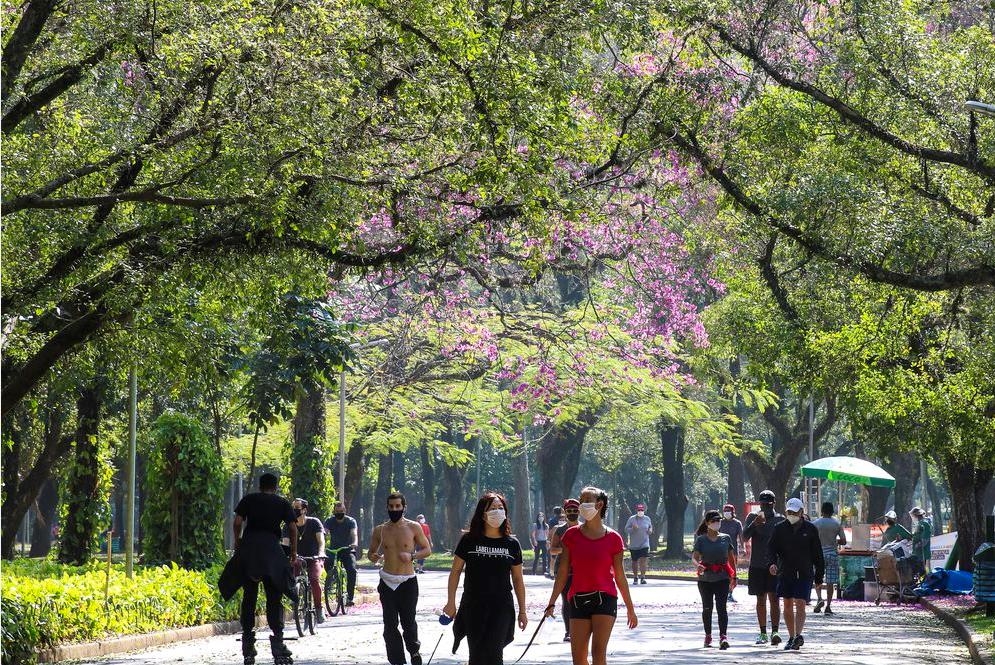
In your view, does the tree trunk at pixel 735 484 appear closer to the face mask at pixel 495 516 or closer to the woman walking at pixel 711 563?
the woman walking at pixel 711 563

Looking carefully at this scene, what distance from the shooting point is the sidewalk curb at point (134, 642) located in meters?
16.1

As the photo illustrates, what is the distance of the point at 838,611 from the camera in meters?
27.5

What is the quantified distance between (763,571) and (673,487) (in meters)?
41.8

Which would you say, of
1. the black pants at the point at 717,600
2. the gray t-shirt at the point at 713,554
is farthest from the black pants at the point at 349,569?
the gray t-shirt at the point at 713,554

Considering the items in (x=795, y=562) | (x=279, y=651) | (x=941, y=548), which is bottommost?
(x=279, y=651)

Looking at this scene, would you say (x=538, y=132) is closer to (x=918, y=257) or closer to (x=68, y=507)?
(x=918, y=257)

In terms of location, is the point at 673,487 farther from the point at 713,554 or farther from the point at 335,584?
the point at 713,554

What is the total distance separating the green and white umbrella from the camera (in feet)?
107

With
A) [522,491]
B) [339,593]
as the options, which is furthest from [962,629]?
[522,491]

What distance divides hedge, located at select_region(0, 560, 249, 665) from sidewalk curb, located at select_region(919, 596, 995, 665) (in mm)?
9391

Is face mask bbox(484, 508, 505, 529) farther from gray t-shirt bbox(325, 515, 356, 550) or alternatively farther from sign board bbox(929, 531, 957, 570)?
sign board bbox(929, 531, 957, 570)

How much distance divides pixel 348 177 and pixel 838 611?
1565 centimetres

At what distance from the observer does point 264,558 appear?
15.4m

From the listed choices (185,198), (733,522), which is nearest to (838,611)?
(733,522)
